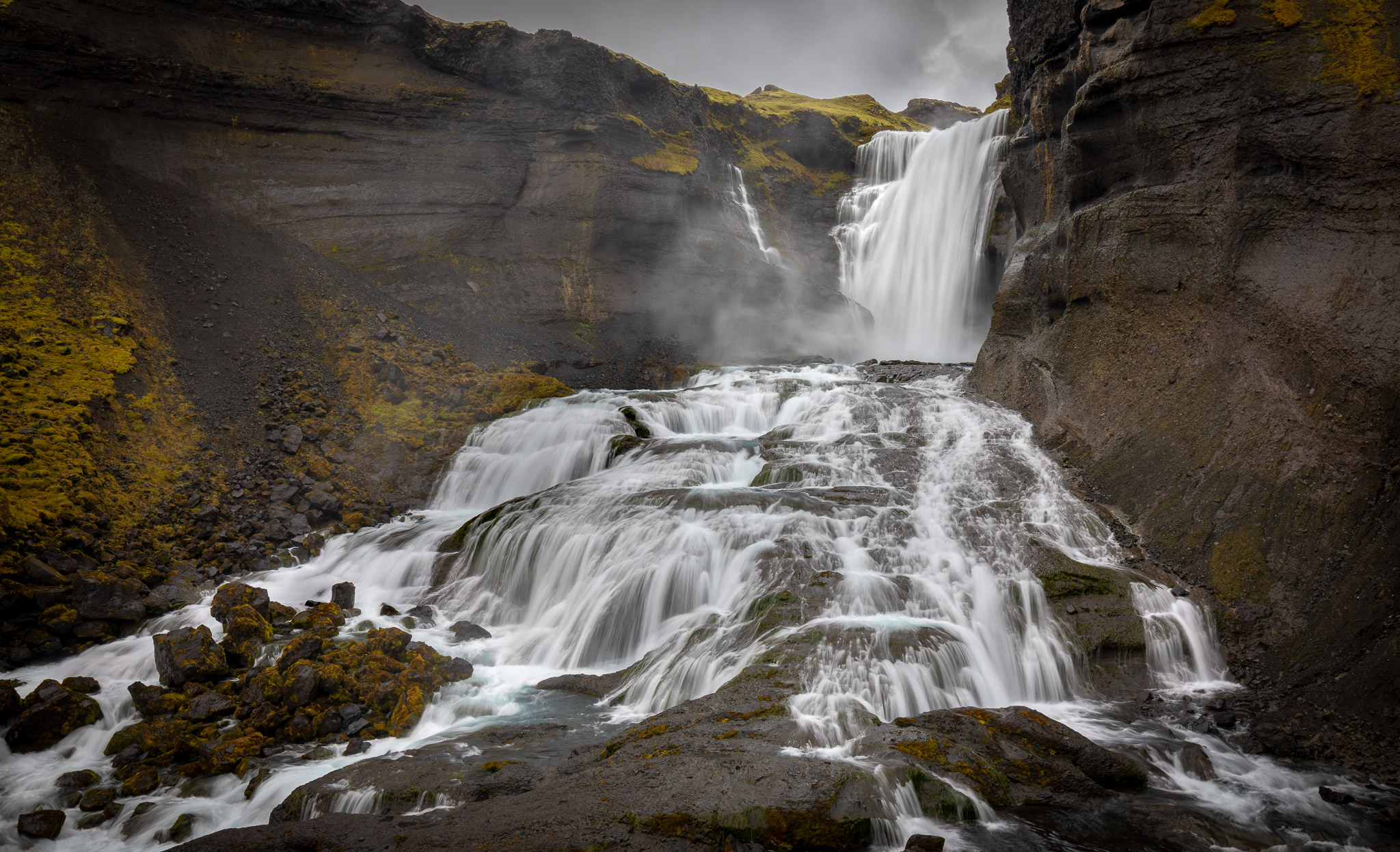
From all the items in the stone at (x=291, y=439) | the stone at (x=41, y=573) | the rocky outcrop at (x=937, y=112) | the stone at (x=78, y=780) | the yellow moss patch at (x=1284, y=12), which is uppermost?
the rocky outcrop at (x=937, y=112)

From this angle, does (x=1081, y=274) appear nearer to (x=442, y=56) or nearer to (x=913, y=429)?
(x=913, y=429)

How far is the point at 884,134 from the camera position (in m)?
32.9

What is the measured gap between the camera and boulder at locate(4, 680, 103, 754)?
6.01 meters

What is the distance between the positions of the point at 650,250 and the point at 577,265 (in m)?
3.15

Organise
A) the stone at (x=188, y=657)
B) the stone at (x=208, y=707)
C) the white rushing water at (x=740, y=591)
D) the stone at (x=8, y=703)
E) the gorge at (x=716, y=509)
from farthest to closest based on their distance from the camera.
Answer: the stone at (x=188, y=657), the stone at (x=208, y=707), the stone at (x=8, y=703), the white rushing water at (x=740, y=591), the gorge at (x=716, y=509)

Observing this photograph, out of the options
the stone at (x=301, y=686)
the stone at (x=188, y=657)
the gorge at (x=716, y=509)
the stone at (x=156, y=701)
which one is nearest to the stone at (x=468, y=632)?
the gorge at (x=716, y=509)

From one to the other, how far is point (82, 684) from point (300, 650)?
2.09 m

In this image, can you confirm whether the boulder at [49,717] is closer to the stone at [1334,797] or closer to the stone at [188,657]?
the stone at [188,657]

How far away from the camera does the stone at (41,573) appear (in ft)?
27.1

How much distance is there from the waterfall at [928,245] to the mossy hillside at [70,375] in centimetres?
2265

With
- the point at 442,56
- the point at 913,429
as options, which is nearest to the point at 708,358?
the point at 913,429

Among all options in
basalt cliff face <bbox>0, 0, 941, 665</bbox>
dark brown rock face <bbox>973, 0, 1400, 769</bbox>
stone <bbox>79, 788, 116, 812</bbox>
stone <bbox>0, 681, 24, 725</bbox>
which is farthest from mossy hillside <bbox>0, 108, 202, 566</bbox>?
dark brown rock face <bbox>973, 0, 1400, 769</bbox>

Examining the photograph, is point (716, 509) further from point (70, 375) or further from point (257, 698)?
point (70, 375)

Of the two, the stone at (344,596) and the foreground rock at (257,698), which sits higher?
the stone at (344,596)
